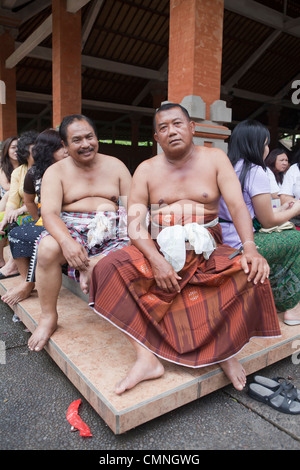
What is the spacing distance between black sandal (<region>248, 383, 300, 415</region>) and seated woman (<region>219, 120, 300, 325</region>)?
73 cm

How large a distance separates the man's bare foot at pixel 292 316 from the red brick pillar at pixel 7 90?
10.0m

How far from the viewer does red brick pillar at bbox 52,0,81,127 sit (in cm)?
695

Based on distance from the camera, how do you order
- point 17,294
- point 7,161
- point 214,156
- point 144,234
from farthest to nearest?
point 7,161 < point 17,294 < point 214,156 < point 144,234

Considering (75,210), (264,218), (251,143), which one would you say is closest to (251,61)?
(251,143)

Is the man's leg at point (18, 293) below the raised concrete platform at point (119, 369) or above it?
above

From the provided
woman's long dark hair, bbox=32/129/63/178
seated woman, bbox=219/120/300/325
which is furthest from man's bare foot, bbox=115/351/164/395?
woman's long dark hair, bbox=32/129/63/178

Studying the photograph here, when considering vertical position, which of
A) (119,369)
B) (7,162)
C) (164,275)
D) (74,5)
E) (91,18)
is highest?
(91,18)

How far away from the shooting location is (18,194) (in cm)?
374

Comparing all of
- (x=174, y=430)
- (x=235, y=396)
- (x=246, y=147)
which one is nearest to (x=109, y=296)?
(x=174, y=430)

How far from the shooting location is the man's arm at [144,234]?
186 centimetres

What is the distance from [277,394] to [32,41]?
937 cm

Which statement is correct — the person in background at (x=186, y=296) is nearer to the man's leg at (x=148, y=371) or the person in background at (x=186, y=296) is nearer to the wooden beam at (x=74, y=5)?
the man's leg at (x=148, y=371)

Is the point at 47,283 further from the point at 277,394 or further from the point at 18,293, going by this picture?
the point at 277,394

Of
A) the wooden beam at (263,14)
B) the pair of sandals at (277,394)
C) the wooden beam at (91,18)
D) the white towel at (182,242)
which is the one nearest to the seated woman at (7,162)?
the white towel at (182,242)
